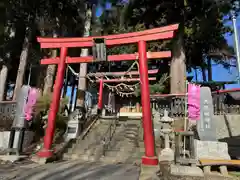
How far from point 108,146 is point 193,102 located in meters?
3.75

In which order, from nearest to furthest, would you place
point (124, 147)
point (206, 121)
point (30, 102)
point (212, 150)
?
point (212, 150) < point (206, 121) < point (30, 102) < point (124, 147)

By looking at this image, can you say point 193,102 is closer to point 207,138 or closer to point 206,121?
point 206,121

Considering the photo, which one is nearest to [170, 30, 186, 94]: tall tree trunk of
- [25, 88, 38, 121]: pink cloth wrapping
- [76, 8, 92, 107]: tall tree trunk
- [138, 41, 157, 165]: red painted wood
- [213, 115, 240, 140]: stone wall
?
[213, 115, 240, 140]: stone wall

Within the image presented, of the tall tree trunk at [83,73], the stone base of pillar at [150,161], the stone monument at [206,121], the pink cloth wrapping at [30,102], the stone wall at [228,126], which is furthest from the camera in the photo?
the tall tree trunk at [83,73]

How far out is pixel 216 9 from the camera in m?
11.8

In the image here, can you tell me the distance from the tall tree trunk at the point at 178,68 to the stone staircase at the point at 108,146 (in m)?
3.36

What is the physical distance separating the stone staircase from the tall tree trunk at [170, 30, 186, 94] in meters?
3.36

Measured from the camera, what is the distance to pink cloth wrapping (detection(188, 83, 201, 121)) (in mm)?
6406

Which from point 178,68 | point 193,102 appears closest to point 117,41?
point 193,102

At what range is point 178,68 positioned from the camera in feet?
40.0

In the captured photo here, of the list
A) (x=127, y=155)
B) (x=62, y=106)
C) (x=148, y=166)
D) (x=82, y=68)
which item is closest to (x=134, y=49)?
(x=82, y=68)

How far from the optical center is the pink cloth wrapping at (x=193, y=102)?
6406 mm

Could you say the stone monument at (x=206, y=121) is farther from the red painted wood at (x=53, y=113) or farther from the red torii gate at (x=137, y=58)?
the red painted wood at (x=53, y=113)

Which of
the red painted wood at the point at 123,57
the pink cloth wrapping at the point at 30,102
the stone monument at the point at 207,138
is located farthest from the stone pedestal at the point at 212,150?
the pink cloth wrapping at the point at 30,102
